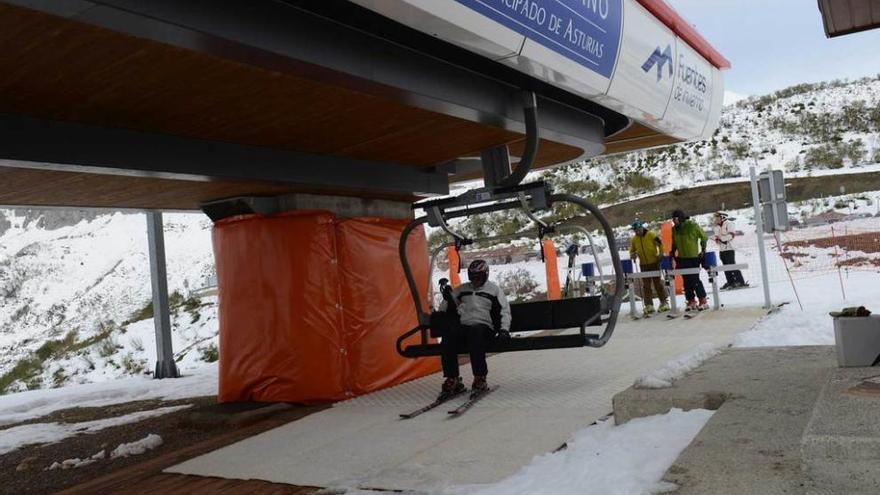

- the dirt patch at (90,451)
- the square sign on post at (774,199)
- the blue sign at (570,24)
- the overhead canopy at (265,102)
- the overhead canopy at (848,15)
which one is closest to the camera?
Answer: the overhead canopy at (265,102)

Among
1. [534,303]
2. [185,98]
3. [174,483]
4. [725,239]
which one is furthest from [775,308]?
[185,98]

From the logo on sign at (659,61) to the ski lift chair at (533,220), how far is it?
109 centimetres

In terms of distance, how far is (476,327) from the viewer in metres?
6.62

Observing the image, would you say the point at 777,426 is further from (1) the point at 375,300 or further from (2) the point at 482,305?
(1) the point at 375,300

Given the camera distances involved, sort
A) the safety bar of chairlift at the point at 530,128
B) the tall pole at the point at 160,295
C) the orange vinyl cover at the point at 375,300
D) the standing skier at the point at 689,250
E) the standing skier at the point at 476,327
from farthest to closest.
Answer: the standing skier at the point at 689,250
the tall pole at the point at 160,295
the orange vinyl cover at the point at 375,300
the standing skier at the point at 476,327
the safety bar of chairlift at the point at 530,128

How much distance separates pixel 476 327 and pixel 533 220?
4.26 ft

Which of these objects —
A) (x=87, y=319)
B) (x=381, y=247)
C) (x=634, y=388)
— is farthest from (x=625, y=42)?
(x=87, y=319)

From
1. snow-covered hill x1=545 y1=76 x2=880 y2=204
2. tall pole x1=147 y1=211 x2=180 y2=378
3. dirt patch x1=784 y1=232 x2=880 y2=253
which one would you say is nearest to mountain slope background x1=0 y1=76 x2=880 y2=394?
snow-covered hill x1=545 y1=76 x2=880 y2=204

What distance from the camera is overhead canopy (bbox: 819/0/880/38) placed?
441 cm

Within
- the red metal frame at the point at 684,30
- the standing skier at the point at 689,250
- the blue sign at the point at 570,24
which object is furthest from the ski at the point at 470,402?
the standing skier at the point at 689,250

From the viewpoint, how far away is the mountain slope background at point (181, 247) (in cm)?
2005

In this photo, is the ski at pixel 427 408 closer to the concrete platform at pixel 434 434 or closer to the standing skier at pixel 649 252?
the concrete platform at pixel 434 434

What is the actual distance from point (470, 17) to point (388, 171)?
4.07 metres

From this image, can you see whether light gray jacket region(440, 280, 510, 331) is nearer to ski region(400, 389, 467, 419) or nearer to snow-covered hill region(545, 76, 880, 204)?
ski region(400, 389, 467, 419)
